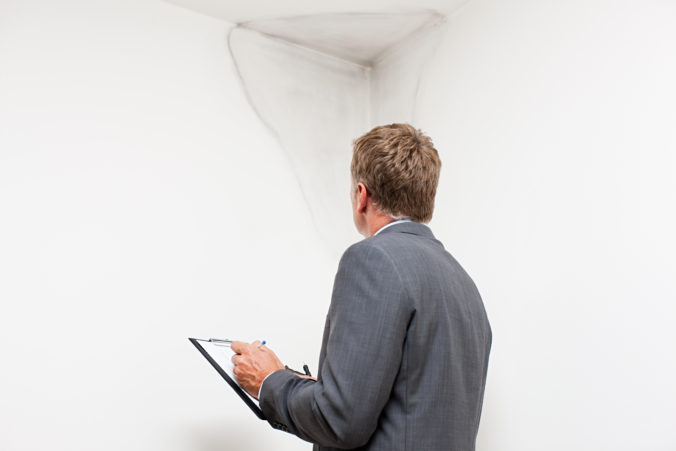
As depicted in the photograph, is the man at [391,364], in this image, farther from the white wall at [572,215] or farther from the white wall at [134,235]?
the white wall at [134,235]

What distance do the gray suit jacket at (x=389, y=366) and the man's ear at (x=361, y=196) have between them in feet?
0.41

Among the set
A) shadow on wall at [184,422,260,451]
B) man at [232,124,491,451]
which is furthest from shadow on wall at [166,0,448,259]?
man at [232,124,491,451]

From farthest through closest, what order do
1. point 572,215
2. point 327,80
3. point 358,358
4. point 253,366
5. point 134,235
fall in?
point 327,80 → point 134,235 → point 572,215 → point 253,366 → point 358,358

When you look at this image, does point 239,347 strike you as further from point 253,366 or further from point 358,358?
point 358,358

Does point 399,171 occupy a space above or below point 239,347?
above

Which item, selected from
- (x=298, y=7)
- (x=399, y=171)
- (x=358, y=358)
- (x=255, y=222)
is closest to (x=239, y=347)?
(x=358, y=358)

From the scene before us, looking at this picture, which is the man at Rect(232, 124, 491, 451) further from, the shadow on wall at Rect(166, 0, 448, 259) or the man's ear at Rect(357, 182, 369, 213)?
the shadow on wall at Rect(166, 0, 448, 259)

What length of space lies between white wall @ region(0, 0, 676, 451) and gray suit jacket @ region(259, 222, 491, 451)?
44cm

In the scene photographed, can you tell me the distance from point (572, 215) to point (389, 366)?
0.65 meters

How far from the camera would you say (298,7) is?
5.07 feet

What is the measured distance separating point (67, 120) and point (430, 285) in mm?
998

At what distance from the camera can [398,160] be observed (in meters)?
0.89

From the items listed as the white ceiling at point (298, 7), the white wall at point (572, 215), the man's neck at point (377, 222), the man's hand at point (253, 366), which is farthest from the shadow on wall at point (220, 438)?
the white ceiling at point (298, 7)

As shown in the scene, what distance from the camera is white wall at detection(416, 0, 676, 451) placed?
40.2 inches
